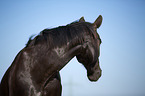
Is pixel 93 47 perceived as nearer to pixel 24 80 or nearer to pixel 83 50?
pixel 83 50

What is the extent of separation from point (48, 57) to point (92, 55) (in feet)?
2.83

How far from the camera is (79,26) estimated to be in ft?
10.8

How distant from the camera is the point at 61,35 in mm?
3123

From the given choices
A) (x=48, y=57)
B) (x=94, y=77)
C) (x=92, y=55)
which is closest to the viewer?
(x=48, y=57)

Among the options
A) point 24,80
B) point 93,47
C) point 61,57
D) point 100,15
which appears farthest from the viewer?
point 100,15

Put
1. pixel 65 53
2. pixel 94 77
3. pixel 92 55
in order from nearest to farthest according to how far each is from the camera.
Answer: pixel 65 53
pixel 92 55
pixel 94 77

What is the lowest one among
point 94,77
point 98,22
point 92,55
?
point 94,77

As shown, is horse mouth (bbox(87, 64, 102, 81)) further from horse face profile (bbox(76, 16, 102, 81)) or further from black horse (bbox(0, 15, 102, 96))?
black horse (bbox(0, 15, 102, 96))

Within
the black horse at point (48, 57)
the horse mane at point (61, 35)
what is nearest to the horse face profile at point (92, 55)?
the black horse at point (48, 57)

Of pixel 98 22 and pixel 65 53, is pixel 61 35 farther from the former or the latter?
pixel 98 22

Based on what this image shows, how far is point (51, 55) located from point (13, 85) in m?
0.83

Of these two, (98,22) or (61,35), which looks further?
(98,22)

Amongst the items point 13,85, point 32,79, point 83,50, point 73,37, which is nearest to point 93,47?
point 83,50

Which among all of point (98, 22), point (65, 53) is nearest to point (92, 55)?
point (65, 53)
